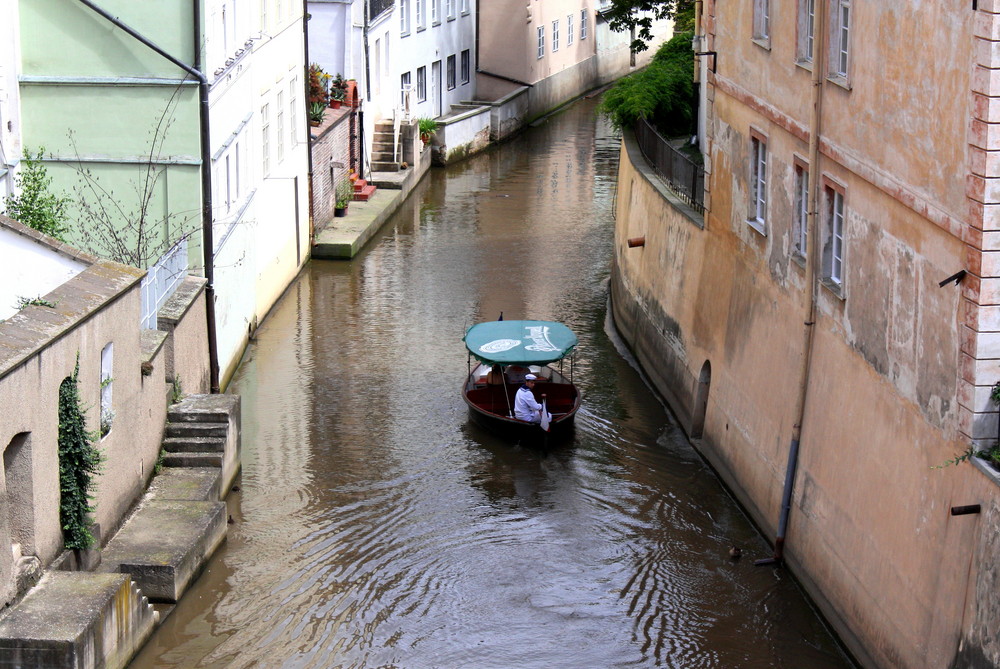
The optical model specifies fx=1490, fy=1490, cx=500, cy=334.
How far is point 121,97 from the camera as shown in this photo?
2283cm

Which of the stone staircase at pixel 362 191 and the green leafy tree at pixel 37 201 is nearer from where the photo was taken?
the green leafy tree at pixel 37 201

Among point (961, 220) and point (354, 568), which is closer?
point (961, 220)

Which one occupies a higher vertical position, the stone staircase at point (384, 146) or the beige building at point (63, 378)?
the beige building at point (63, 378)

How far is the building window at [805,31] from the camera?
1811 cm

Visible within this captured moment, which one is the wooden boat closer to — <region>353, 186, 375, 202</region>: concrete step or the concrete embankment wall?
the concrete embankment wall

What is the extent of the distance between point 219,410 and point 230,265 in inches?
217

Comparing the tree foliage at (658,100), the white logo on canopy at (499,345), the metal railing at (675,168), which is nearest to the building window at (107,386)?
the white logo on canopy at (499,345)

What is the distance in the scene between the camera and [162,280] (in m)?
20.4

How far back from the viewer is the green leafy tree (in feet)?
67.3

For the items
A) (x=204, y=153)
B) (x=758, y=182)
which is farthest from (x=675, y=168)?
(x=204, y=153)

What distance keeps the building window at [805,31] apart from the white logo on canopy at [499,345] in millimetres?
6805

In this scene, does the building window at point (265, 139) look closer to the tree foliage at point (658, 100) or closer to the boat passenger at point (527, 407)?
the tree foliage at point (658, 100)

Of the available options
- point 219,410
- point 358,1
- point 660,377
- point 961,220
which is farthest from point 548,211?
point 961,220

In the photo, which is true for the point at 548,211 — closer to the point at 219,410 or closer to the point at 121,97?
the point at 121,97
